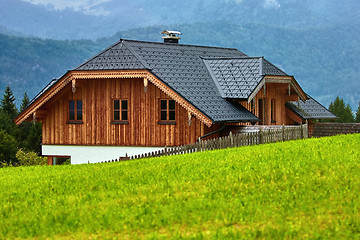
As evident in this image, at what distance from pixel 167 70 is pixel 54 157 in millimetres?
8718

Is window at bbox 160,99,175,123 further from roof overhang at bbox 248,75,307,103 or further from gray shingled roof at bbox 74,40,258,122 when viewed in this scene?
roof overhang at bbox 248,75,307,103

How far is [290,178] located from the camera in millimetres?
15391

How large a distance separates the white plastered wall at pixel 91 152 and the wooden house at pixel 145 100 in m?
0.05

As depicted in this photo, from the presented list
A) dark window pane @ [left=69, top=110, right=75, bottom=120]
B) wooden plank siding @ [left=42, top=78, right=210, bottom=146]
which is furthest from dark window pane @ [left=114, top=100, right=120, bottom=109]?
dark window pane @ [left=69, top=110, right=75, bottom=120]

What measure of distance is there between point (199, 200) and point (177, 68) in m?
22.8

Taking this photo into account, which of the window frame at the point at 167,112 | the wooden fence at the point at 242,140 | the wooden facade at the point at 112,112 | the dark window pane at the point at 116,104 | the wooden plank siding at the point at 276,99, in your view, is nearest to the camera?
the wooden fence at the point at 242,140

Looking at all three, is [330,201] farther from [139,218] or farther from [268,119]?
[268,119]

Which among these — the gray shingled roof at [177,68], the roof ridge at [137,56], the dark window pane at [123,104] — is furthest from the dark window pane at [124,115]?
the roof ridge at [137,56]

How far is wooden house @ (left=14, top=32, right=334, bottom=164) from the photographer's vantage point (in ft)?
111

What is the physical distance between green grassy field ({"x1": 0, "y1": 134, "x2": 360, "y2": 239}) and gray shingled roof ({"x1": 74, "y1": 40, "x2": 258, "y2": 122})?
13.5m

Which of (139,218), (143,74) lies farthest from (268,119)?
(139,218)

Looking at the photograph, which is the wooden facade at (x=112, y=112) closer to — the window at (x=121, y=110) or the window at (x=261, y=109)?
the window at (x=261, y=109)

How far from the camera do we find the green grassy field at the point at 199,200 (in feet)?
38.9

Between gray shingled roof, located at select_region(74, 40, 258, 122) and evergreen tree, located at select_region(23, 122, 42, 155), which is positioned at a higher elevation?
gray shingled roof, located at select_region(74, 40, 258, 122)
